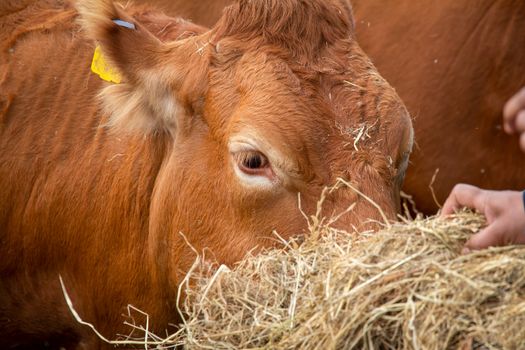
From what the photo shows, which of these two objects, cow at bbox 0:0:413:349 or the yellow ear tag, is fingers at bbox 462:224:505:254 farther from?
the yellow ear tag

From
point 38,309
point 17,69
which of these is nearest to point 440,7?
point 17,69

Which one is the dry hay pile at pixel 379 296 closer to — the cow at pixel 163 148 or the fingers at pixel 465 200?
the fingers at pixel 465 200

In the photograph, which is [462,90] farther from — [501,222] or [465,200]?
[501,222]

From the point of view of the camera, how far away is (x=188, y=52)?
374cm

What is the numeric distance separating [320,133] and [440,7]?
9.74ft

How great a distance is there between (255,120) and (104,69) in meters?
0.99

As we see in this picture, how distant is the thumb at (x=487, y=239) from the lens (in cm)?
266

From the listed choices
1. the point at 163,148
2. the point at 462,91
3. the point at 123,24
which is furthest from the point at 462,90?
the point at 123,24

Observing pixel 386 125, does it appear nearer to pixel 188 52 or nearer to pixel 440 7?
pixel 188 52

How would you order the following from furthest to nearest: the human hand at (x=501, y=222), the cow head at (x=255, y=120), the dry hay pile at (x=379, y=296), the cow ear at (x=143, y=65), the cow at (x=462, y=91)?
the cow at (x=462, y=91) < the cow ear at (x=143, y=65) < the cow head at (x=255, y=120) < the human hand at (x=501, y=222) < the dry hay pile at (x=379, y=296)

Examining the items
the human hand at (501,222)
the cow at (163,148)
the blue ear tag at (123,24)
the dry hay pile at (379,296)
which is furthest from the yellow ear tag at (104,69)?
the human hand at (501,222)

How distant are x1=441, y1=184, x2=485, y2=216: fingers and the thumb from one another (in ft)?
0.58

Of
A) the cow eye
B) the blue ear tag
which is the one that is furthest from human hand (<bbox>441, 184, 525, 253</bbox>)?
the blue ear tag

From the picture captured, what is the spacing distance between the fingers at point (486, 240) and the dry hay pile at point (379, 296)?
0.05 m
